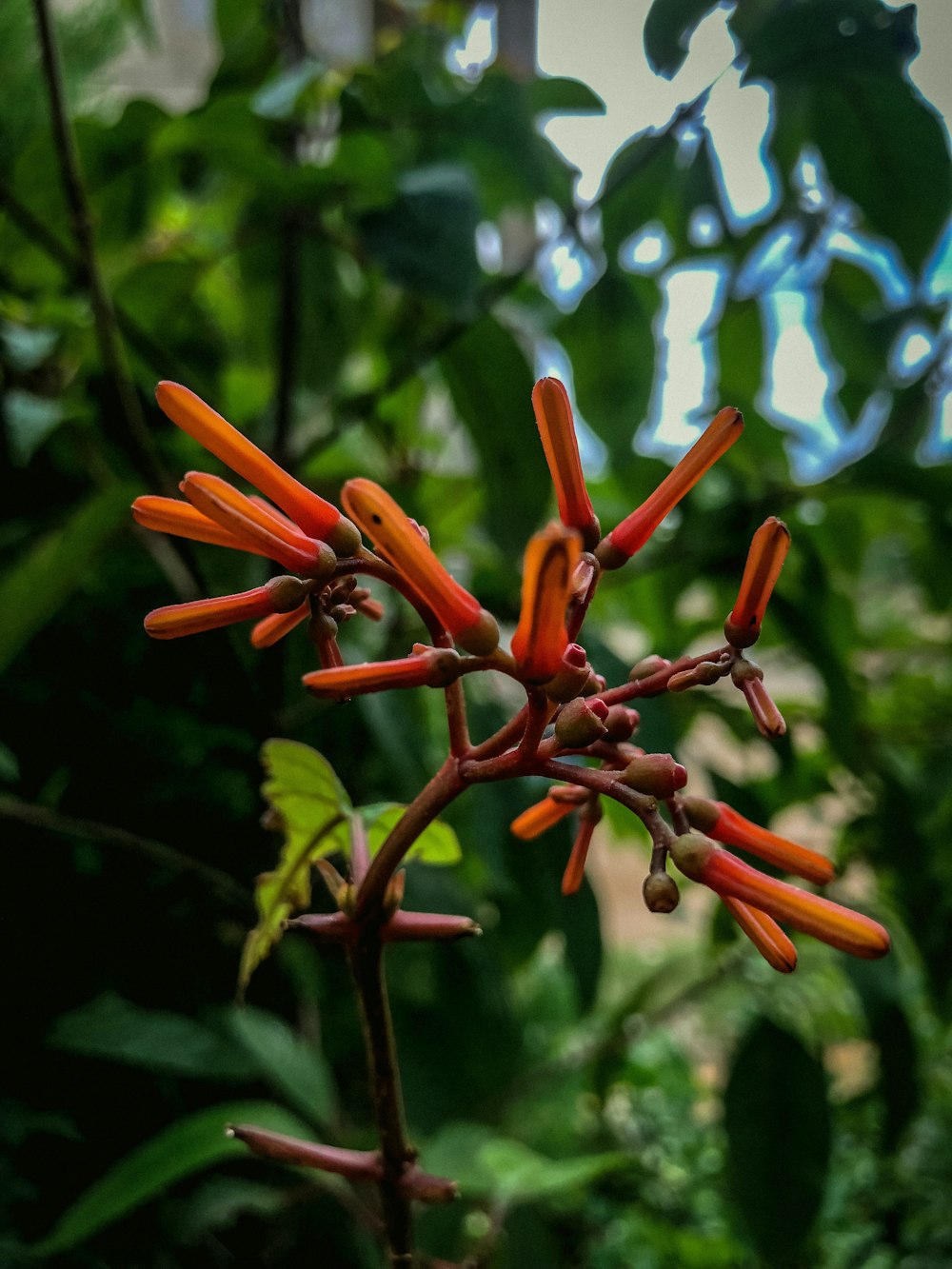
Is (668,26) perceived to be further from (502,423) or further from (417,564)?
(417,564)

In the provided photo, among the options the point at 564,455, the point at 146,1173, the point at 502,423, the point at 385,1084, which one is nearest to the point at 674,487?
the point at 564,455

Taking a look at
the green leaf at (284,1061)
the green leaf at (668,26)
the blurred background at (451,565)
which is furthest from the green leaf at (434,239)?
the green leaf at (284,1061)

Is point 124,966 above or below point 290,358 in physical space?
below

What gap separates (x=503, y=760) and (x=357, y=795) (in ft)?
1.44

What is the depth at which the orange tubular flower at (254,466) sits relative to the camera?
166 millimetres

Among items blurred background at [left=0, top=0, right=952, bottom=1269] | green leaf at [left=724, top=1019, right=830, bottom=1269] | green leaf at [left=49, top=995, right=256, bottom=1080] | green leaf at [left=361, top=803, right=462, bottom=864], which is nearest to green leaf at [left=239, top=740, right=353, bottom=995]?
green leaf at [left=361, top=803, right=462, bottom=864]

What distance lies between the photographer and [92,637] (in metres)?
0.48

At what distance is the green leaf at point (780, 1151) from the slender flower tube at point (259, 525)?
18.8 inches

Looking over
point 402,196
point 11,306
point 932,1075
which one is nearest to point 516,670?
point 402,196

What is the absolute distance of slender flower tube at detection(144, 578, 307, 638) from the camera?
0.18 meters

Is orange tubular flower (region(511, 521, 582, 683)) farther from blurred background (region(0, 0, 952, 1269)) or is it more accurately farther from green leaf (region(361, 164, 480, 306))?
green leaf (region(361, 164, 480, 306))

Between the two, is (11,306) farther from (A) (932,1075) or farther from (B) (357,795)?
(A) (932,1075)

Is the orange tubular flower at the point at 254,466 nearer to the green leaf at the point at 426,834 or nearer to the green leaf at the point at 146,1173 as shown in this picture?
the green leaf at the point at 426,834

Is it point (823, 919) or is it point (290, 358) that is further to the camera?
point (290, 358)
